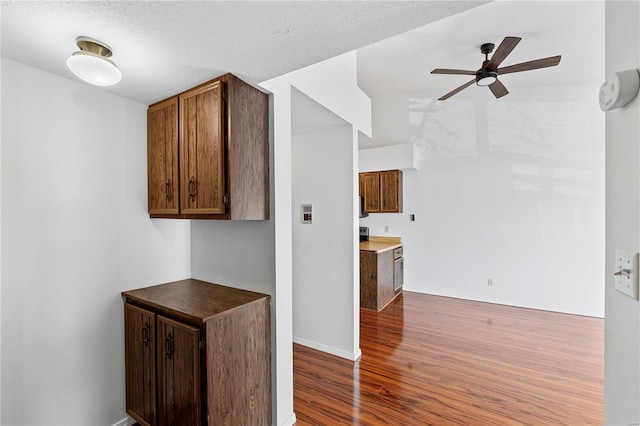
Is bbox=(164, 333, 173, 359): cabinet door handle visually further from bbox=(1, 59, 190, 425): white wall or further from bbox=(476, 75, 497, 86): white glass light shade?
bbox=(476, 75, 497, 86): white glass light shade

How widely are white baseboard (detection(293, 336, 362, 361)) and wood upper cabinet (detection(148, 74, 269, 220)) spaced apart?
1860 millimetres

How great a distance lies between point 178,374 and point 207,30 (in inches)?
70.3

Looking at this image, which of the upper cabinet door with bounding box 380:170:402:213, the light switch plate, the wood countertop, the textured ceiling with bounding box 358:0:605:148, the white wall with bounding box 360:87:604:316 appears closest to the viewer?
the light switch plate

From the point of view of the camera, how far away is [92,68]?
1.29 meters

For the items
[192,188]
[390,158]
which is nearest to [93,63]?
[192,188]

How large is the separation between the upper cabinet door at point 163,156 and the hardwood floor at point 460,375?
184 cm

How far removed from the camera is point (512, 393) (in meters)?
2.28

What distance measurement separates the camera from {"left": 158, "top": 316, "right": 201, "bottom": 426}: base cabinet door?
150 cm

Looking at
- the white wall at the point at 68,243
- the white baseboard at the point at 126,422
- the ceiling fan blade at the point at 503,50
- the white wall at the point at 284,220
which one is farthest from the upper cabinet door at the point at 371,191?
the white baseboard at the point at 126,422

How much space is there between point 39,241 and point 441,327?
401 cm

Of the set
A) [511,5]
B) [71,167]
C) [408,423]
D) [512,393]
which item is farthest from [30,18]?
[512,393]

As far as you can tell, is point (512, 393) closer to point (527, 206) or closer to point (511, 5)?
point (527, 206)

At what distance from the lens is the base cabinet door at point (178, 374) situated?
1.50 m

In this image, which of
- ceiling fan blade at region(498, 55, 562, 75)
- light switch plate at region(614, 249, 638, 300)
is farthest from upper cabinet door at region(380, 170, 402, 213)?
light switch plate at region(614, 249, 638, 300)
